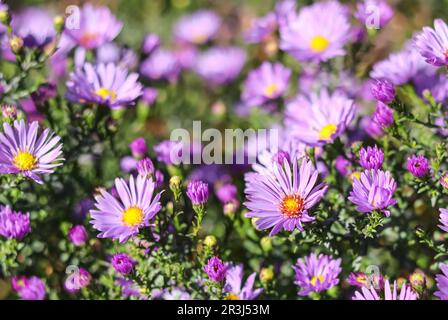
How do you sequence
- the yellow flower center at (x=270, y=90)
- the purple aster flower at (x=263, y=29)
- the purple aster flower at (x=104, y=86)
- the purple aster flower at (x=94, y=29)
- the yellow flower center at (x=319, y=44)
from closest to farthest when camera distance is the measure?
1. the purple aster flower at (x=104, y=86)
2. the yellow flower center at (x=319, y=44)
3. the purple aster flower at (x=94, y=29)
4. the yellow flower center at (x=270, y=90)
5. the purple aster flower at (x=263, y=29)

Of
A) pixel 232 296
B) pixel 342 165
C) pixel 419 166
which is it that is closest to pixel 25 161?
pixel 232 296

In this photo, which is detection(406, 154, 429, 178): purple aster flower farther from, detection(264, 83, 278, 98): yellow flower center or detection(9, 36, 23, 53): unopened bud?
detection(9, 36, 23, 53): unopened bud

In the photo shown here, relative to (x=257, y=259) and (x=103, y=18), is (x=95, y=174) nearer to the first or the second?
(x=257, y=259)

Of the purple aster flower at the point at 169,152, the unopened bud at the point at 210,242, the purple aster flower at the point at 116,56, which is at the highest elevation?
the purple aster flower at the point at 116,56

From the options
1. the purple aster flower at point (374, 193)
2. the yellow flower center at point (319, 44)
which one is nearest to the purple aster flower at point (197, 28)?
the yellow flower center at point (319, 44)

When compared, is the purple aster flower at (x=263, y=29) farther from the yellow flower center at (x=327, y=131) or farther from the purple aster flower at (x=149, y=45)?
the yellow flower center at (x=327, y=131)

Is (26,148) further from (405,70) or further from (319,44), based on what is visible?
(405,70)

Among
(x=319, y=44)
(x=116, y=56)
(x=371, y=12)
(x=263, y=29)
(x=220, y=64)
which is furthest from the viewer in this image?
(x=220, y=64)
